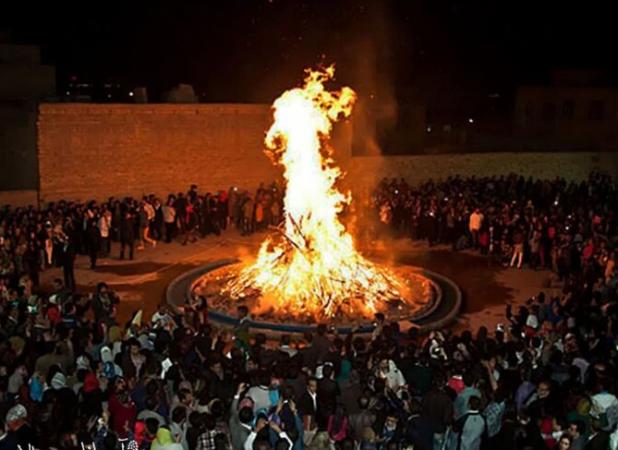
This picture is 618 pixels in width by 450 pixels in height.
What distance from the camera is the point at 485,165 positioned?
102 feet

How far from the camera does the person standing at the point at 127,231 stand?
19.9 metres

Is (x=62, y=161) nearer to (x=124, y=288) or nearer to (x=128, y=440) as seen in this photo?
(x=124, y=288)

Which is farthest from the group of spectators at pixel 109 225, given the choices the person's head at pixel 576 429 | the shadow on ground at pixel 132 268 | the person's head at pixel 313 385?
the person's head at pixel 576 429

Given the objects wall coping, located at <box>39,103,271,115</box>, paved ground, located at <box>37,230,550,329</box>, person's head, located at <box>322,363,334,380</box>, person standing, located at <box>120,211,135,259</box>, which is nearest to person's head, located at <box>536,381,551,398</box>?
person's head, located at <box>322,363,334,380</box>

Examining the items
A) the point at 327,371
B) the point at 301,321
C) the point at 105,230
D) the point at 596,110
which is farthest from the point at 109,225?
the point at 596,110

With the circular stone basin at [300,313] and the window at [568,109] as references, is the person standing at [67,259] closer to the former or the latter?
the circular stone basin at [300,313]

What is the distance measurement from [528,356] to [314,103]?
8.93 meters

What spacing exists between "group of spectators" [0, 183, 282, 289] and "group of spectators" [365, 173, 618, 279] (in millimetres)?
4013

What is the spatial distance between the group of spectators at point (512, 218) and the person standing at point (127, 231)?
7652 mm

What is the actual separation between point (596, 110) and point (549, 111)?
7.94ft

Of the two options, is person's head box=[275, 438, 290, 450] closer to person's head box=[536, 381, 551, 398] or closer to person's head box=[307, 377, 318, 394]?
person's head box=[307, 377, 318, 394]

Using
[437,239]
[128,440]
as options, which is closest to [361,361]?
[128,440]

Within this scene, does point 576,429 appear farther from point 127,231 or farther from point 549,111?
point 549,111

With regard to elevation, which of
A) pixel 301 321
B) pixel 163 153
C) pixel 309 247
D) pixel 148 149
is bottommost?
pixel 301 321
